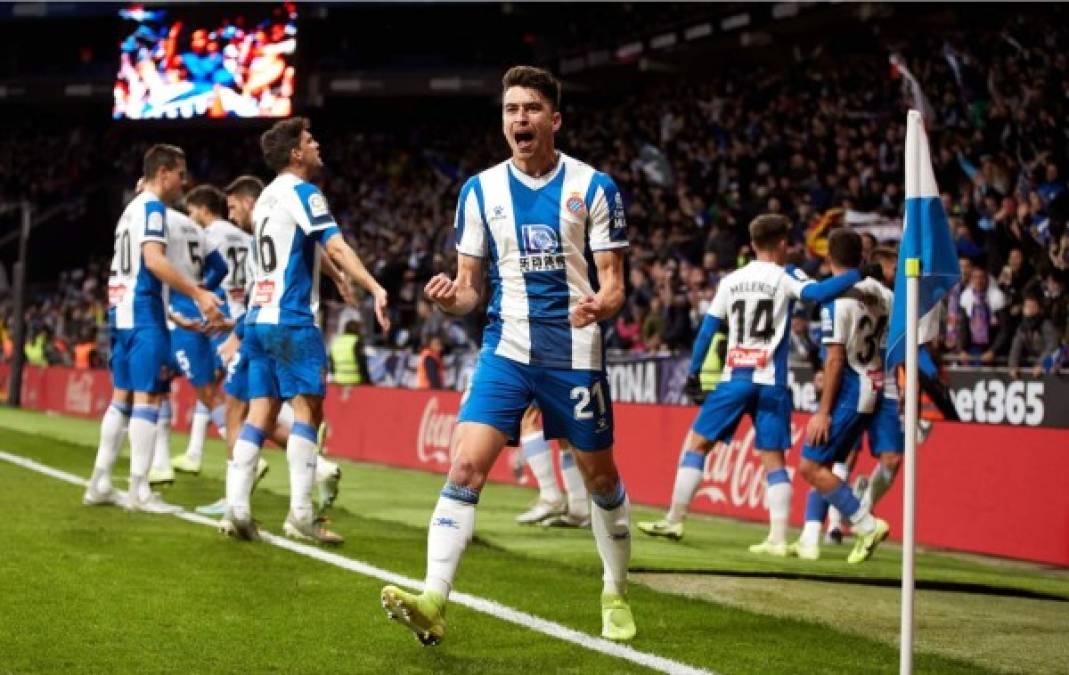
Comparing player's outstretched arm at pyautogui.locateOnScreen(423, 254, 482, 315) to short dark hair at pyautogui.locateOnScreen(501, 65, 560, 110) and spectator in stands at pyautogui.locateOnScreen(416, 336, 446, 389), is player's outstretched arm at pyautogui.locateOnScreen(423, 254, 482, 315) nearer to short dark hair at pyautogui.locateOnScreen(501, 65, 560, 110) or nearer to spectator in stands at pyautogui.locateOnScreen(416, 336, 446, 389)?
short dark hair at pyautogui.locateOnScreen(501, 65, 560, 110)

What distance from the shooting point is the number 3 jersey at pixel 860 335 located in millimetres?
10234

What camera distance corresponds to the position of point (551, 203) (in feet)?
20.4

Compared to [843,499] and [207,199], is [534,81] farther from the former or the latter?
[207,199]

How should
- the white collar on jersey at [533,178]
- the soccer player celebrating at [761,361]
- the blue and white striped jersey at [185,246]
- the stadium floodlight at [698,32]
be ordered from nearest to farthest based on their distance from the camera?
1. the white collar on jersey at [533,178]
2. the soccer player celebrating at [761,361]
3. the blue and white striped jersey at [185,246]
4. the stadium floodlight at [698,32]

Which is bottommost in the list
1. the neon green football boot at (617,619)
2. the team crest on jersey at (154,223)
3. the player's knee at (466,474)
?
the neon green football boot at (617,619)

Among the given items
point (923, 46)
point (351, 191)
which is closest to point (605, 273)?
point (923, 46)

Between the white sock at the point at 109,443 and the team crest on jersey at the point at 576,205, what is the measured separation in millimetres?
5576

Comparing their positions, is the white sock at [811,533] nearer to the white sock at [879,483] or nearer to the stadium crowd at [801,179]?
the white sock at [879,483]

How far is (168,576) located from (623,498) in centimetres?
254

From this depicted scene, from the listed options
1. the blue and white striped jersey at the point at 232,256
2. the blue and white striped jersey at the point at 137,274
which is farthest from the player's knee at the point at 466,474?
the blue and white striped jersey at the point at 232,256

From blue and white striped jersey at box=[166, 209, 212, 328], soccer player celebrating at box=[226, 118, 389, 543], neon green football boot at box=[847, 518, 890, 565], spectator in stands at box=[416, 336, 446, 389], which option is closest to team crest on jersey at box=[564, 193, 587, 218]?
soccer player celebrating at box=[226, 118, 389, 543]

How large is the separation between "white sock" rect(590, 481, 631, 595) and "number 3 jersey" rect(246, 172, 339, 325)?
323 cm

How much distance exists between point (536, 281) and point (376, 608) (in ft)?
5.90

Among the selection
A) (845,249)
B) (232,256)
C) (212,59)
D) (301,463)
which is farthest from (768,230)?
(212,59)
